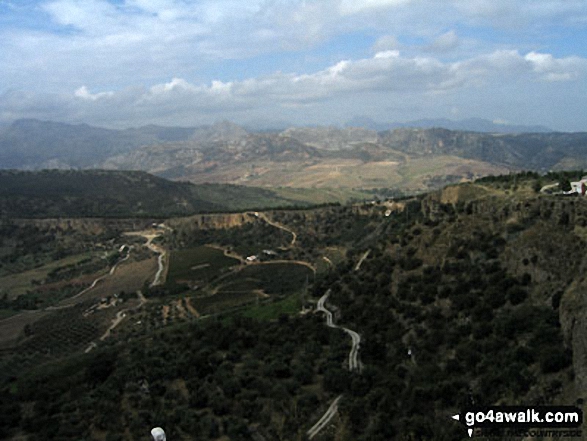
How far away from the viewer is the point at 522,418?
737 inches

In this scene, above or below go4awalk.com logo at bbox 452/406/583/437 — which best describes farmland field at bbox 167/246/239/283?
below

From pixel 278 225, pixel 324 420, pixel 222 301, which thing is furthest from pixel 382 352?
pixel 278 225

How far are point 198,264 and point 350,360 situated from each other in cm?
7040

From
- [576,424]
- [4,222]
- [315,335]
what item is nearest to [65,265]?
[4,222]

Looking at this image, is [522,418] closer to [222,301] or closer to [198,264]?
[222,301]

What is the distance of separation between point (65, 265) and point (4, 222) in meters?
51.8

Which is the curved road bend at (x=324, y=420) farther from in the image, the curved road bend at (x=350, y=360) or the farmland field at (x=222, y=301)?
the farmland field at (x=222, y=301)

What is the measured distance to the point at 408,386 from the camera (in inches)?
1132

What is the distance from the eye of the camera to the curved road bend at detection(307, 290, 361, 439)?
26584mm

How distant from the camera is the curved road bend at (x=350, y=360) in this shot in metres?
26.6

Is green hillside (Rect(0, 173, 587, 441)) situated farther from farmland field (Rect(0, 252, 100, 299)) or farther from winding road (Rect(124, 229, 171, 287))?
farmland field (Rect(0, 252, 100, 299))

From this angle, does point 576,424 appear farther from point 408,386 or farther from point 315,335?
point 315,335

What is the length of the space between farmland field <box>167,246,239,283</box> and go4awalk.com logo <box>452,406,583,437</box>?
238ft

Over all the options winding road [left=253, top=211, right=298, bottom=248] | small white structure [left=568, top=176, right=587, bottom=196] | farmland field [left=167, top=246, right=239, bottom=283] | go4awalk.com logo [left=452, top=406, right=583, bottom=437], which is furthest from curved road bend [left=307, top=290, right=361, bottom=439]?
winding road [left=253, top=211, right=298, bottom=248]
